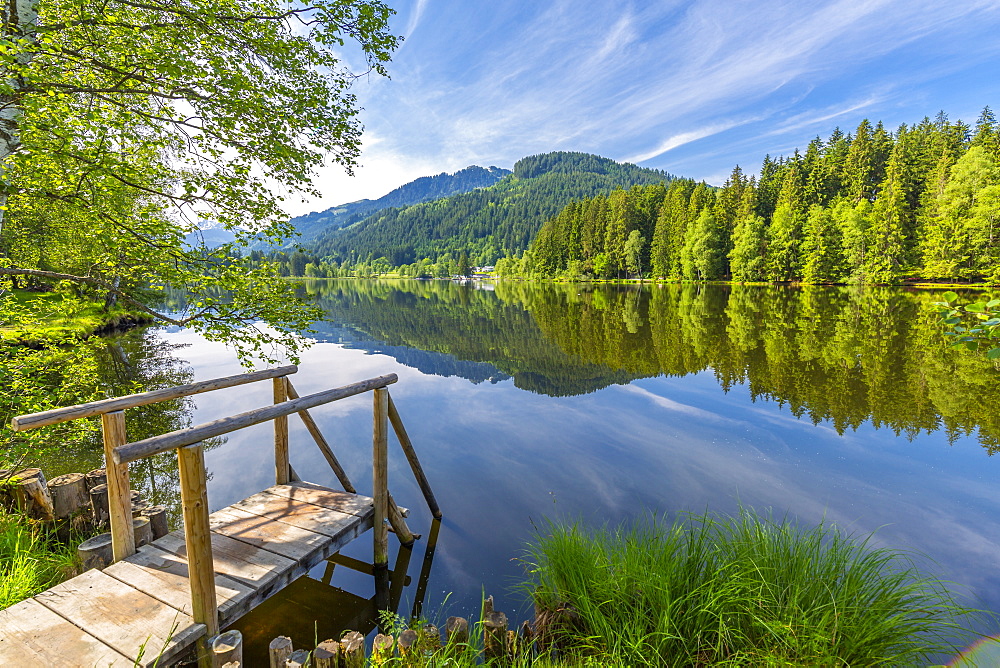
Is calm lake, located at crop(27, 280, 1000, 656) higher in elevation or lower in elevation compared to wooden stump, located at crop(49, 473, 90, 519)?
lower

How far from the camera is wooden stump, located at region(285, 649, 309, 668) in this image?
3.20 metres

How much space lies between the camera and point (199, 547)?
3.75 meters

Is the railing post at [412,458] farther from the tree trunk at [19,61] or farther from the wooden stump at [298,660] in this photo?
the tree trunk at [19,61]

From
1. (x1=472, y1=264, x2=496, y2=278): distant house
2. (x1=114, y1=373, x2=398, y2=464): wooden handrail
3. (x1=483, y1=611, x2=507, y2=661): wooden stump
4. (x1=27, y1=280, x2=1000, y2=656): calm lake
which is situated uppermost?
(x1=472, y1=264, x2=496, y2=278): distant house

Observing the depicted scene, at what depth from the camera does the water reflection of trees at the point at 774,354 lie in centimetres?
1220

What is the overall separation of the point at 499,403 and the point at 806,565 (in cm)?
1070

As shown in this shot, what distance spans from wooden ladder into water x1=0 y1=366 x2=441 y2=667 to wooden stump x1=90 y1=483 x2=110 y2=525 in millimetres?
1671

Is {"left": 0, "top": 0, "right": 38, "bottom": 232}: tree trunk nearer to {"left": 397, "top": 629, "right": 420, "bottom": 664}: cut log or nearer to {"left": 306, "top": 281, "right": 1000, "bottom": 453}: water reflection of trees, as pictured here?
{"left": 306, "top": 281, "right": 1000, "bottom": 453}: water reflection of trees

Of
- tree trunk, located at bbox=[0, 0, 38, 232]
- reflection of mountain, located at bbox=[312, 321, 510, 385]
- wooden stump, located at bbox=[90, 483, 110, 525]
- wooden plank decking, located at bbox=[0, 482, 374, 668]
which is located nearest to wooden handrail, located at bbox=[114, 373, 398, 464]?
wooden plank decking, located at bbox=[0, 482, 374, 668]

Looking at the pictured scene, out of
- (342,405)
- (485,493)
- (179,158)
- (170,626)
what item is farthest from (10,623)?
(342,405)

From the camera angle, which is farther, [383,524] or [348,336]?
[348,336]

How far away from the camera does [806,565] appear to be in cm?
399

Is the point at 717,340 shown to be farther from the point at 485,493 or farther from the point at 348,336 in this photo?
the point at 348,336

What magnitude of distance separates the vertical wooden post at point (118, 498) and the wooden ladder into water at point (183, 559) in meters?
0.01
